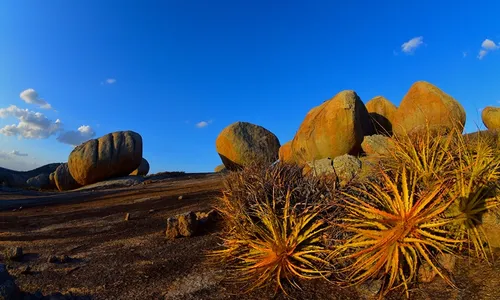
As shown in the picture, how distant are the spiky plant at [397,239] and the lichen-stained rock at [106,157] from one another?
2266 cm

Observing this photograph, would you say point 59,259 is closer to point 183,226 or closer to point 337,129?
point 183,226

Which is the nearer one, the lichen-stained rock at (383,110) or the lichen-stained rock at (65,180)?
the lichen-stained rock at (383,110)

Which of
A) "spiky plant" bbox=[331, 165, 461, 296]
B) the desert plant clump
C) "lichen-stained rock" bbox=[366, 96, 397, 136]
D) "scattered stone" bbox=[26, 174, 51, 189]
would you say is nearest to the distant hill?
"scattered stone" bbox=[26, 174, 51, 189]

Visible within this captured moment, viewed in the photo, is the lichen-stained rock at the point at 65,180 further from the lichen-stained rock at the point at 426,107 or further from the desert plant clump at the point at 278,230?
the desert plant clump at the point at 278,230

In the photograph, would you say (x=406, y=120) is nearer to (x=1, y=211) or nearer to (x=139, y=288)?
(x=139, y=288)

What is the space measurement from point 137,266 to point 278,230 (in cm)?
273

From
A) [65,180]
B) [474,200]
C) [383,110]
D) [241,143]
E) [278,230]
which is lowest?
[278,230]

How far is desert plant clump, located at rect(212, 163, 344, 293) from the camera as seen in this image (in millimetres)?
4473

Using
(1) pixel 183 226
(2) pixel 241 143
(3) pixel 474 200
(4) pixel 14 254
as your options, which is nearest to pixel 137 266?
(1) pixel 183 226

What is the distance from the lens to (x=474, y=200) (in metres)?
4.43

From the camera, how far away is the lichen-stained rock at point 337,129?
12.8 metres

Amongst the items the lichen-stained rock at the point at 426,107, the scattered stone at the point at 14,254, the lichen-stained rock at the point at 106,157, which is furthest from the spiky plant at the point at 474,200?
the lichen-stained rock at the point at 106,157

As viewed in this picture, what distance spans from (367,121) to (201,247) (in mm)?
9914

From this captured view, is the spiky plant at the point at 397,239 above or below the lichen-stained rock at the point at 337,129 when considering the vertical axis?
below
